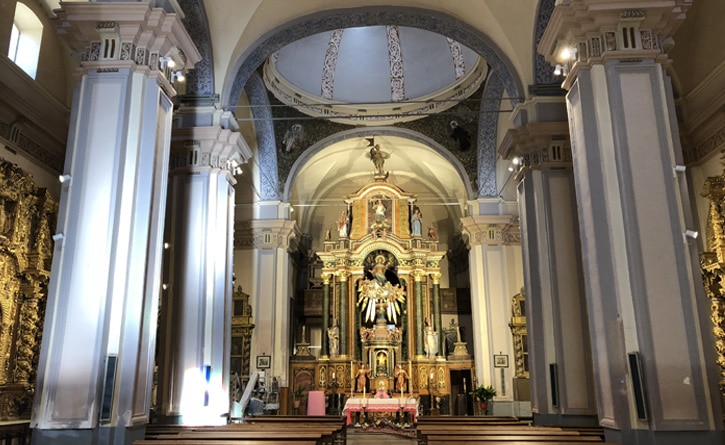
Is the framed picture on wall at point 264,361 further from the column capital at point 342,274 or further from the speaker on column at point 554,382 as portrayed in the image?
the speaker on column at point 554,382

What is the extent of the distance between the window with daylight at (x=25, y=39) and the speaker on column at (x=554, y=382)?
8477 millimetres

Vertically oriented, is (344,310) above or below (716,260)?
above

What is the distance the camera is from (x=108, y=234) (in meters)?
5.89

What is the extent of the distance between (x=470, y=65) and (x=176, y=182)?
9.80m

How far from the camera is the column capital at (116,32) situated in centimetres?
626

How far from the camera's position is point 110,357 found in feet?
18.3

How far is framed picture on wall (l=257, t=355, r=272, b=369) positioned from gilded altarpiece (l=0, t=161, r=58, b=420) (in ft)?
24.8

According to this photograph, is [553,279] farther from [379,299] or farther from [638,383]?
[379,299]

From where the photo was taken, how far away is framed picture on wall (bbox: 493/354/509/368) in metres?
15.8

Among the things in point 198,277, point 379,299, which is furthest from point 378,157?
point 198,277

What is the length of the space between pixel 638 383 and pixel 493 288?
36.5 ft

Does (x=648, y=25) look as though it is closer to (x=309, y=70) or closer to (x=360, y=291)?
(x=309, y=70)

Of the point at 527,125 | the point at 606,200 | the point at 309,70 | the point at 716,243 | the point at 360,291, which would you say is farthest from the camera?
the point at 360,291

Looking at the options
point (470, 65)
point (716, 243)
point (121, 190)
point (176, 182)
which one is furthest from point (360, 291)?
point (121, 190)
